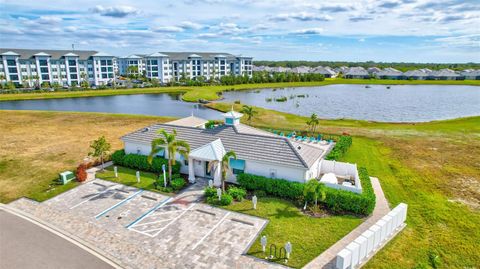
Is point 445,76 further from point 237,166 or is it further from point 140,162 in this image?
point 140,162

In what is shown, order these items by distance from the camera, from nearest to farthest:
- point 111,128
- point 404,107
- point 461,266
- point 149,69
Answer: point 461,266 → point 111,128 → point 404,107 → point 149,69

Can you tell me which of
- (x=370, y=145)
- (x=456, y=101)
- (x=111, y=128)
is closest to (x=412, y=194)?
(x=370, y=145)

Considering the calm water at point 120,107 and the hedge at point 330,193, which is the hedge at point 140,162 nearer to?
the hedge at point 330,193

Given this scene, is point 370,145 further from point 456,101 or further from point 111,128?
point 456,101

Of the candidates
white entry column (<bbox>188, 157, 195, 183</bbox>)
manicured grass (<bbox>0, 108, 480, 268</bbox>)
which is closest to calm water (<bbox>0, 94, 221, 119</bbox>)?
manicured grass (<bbox>0, 108, 480, 268</bbox>)

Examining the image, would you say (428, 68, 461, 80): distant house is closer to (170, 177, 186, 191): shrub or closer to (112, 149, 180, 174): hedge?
(112, 149, 180, 174): hedge

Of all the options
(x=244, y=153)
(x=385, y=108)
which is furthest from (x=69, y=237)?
(x=385, y=108)
